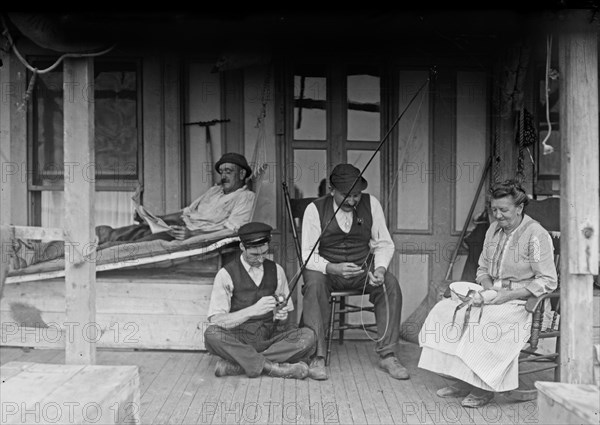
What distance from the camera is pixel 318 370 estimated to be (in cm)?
471

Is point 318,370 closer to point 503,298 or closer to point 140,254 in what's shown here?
point 503,298

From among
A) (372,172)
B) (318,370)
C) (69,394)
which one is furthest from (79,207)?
(372,172)

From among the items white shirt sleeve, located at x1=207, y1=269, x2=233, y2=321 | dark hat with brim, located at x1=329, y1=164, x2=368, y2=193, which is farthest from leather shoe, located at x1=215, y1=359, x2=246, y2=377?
dark hat with brim, located at x1=329, y1=164, x2=368, y2=193

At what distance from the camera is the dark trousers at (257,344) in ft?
15.2

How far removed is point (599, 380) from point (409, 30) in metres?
2.59

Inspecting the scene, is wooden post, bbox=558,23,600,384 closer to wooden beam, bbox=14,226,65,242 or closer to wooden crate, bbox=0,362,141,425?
Answer: wooden crate, bbox=0,362,141,425

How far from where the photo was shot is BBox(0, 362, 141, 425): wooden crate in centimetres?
298

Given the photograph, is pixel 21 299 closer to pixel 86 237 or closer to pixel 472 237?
pixel 86 237

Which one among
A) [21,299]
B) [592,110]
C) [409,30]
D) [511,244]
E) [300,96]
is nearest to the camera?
[592,110]

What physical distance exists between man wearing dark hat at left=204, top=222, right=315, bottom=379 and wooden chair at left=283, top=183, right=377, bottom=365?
31 cm

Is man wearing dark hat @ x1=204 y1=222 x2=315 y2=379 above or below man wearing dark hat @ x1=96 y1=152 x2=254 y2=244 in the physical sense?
below

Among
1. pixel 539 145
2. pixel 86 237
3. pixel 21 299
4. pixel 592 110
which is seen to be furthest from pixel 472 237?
pixel 21 299

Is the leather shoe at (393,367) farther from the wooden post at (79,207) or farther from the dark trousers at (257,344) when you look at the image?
the wooden post at (79,207)

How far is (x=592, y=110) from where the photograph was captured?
3.63 m
